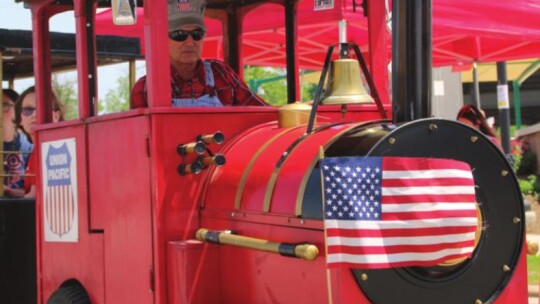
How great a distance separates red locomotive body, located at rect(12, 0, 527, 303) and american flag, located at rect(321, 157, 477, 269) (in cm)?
10

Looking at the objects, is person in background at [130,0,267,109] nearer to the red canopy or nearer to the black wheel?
the black wheel

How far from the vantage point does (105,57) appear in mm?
6531

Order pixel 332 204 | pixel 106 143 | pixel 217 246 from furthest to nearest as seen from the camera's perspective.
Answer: pixel 106 143 → pixel 217 246 → pixel 332 204

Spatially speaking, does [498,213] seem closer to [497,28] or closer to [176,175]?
[176,175]

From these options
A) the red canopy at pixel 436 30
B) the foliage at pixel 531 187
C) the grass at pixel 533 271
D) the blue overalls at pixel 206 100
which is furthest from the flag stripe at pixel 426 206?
the foliage at pixel 531 187

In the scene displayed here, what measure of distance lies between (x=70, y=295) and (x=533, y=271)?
5.86 metres

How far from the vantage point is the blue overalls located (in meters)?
4.54

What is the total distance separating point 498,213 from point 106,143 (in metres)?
1.99

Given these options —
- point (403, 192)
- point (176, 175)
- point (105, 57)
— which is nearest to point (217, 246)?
point (176, 175)

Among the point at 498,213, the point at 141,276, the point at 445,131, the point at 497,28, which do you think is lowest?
the point at 141,276

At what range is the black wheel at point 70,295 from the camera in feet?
15.1

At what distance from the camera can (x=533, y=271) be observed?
9117 mm

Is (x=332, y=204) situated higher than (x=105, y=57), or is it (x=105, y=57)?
(x=105, y=57)

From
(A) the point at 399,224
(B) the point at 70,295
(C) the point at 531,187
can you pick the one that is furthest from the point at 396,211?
(C) the point at 531,187
